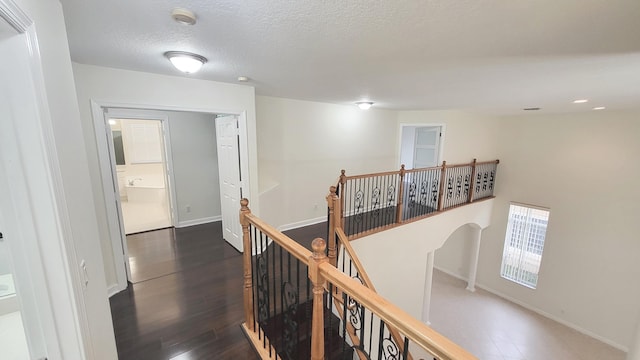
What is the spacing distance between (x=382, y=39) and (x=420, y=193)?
13.0 ft

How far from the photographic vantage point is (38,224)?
90cm

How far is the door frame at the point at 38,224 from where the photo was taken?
859mm

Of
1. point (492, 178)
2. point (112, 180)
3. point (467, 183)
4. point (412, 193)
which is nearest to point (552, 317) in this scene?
point (492, 178)

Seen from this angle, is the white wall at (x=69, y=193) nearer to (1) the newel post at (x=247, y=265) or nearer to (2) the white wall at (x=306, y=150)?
(1) the newel post at (x=247, y=265)

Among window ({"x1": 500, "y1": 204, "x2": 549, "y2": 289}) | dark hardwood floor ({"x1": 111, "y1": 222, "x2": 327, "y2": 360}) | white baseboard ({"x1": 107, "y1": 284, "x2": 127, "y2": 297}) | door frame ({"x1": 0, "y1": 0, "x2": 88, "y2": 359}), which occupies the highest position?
door frame ({"x1": 0, "y1": 0, "x2": 88, "y2": 359})

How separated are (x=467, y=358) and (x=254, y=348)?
6.07 ft

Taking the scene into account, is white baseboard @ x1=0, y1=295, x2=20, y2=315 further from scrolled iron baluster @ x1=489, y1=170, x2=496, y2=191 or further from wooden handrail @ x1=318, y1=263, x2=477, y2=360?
scrolled iron baluster @ x1=489, y1=170, x2=496, y2=191

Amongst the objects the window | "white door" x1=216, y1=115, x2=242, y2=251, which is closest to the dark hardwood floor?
"white door" x1=216, y1=115, x2=242, y2=251

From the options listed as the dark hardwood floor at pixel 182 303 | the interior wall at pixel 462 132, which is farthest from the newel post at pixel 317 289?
the interior wall at pixel 462 132

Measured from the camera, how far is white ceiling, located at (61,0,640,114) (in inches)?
49.6

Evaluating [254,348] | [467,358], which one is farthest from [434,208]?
[467,358]

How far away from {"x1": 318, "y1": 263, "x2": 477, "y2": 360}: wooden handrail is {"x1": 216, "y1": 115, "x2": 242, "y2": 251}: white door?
8.90ft

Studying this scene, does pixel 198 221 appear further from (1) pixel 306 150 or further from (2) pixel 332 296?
(2) pixel 332 296

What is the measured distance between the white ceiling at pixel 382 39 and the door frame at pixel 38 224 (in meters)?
0.77
